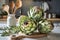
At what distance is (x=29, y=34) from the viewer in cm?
96

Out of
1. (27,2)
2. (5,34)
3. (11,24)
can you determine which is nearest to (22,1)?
(27,2)

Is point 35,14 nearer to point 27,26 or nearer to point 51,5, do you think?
point 27,26

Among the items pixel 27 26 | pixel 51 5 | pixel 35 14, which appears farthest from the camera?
pixel 51 5

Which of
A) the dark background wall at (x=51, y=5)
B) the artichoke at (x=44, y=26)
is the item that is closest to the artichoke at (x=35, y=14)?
the artichoke at (x=44, y=26)

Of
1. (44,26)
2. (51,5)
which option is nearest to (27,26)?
(44,26)

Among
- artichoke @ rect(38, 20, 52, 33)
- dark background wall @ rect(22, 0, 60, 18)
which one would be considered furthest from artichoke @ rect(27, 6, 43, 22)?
dark background wall @ rect(22, 0, 60, 18)

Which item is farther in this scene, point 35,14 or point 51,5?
point 51,5

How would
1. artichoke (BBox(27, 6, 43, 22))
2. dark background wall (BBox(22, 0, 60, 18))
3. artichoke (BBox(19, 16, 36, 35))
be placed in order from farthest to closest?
dark background wall (BBox(22, 0, 60, 18)) < artichoke (BBox(27, 6, 43, 22)) < artichoke (BBox(19, 16, 36, 35))

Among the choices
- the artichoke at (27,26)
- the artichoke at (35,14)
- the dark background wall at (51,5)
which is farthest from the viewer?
the dark background wall at (51,5)

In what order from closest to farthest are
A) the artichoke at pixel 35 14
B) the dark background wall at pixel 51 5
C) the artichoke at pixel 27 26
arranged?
the artichoke at pixel 27 26 < the artichoke at pixel 35 14 < the dark background wall at pixel 51 5

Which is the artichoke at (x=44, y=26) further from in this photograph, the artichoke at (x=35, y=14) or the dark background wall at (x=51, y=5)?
the dark background wall at (x=51, y=5)

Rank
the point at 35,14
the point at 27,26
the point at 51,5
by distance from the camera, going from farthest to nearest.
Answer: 1. the point at 51,5
2. the point at 35,14
3. the point at 27,26

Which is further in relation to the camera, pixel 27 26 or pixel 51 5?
pixel 51 5

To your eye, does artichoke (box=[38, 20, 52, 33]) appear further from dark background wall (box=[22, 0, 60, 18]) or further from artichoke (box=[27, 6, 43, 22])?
dark background wall (box=[22, 0, 60, 18])
